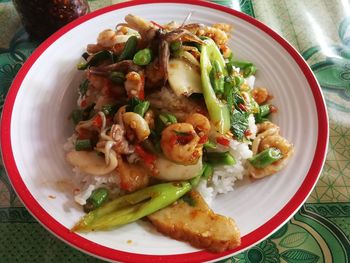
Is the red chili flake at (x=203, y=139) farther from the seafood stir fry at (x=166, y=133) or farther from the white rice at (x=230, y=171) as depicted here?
the white rice at (x=230, y=171)

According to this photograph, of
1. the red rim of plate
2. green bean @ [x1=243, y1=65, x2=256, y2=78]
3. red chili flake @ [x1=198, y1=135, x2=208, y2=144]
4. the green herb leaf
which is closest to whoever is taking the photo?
A: the red rim of plate

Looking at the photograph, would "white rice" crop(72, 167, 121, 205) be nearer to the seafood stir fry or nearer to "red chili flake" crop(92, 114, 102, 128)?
the seafood stir fry

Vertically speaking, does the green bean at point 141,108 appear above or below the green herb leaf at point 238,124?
above

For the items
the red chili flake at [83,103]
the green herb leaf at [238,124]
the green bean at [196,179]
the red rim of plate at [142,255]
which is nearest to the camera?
the red rim of plate at [142,255]

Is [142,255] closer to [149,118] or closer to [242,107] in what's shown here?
[149,118]

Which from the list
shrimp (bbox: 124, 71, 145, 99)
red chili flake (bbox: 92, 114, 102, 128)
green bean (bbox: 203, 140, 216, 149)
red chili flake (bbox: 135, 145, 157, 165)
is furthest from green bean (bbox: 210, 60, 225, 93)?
red chili flake (bbox: 92, 114, 102, 128)

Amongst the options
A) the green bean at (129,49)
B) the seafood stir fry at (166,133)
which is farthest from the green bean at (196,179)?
the green bean at (129,49)
